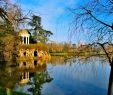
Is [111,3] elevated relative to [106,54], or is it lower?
elevated

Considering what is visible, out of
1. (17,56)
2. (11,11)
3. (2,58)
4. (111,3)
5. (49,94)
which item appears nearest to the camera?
(111,3)

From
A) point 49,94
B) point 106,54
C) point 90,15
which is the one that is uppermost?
point 90,15

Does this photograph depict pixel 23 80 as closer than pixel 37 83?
No

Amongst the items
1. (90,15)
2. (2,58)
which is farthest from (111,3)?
(2,58)

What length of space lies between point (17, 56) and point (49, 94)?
4297cm

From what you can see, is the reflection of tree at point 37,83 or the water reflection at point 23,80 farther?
the water reflection at point 23,80

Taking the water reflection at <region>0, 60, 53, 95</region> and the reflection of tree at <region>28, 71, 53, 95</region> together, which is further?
the water reflection at <region>0, 60, 53, 95</region>

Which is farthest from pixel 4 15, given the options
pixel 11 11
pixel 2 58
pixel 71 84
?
pixel 2 58

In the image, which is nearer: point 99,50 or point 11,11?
point 99,50

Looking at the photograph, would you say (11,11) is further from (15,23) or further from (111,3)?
(111,3)

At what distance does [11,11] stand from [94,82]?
16.3 m

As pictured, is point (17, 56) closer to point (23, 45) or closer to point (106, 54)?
point (23, 45)

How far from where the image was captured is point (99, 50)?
7.74m

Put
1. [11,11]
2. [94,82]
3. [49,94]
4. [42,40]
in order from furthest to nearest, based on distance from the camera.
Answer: [42,40]
[94,82]
[49,94]
[11,11]
